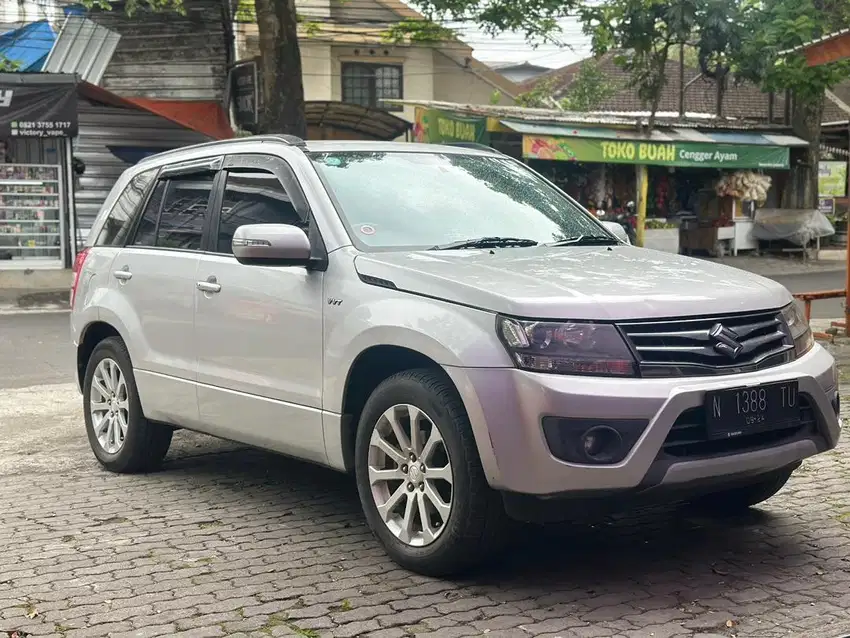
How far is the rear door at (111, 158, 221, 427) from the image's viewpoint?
18.9 feet

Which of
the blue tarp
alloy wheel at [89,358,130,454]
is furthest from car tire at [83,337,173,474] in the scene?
the blue tarp

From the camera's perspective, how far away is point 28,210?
19297 mm

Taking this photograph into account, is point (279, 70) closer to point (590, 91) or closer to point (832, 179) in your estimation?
point (832, 179)

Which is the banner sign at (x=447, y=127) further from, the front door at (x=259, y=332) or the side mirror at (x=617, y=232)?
the front door at (x=259, y=332)

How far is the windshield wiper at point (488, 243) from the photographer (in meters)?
4.99

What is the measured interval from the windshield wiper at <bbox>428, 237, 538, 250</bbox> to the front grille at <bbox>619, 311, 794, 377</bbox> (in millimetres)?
1178

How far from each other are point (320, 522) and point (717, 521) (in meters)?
1.86

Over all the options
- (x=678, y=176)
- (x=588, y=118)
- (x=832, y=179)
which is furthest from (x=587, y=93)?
(x=588, y=118)

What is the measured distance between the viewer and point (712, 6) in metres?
21.3

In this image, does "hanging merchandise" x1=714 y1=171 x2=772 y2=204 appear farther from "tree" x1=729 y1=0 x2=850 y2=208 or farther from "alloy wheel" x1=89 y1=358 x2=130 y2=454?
"alloy wheel" x1=89 y1=358 x2=130 y2=454

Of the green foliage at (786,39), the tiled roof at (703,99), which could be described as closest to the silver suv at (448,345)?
the green foliage at (786,39)

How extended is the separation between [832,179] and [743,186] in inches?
143

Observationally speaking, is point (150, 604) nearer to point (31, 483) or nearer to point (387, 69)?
point (31, 483)

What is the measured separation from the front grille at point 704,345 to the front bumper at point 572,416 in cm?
6
